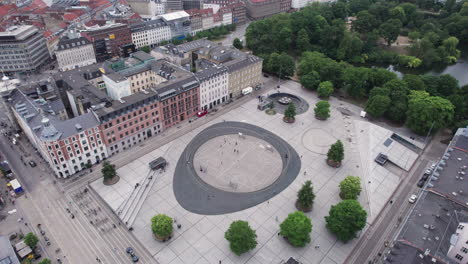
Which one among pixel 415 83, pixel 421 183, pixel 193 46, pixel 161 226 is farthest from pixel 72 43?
pixel 421 183

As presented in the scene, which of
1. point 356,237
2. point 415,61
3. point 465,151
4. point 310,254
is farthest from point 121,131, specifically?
point 415,61

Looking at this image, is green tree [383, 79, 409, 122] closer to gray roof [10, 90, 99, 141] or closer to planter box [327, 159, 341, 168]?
planter box [327, 159, 341, 168]

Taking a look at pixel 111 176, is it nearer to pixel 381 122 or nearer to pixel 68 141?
pixel 68 141

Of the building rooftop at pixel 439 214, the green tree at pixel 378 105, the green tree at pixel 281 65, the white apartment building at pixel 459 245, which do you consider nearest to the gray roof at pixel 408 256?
the building rooftop at pixel 439 214

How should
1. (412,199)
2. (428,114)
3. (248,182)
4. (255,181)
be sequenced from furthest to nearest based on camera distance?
(428,114)
(255,181)
(248,182)
(412,199)

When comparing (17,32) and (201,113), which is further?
(17,32)

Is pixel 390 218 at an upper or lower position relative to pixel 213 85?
lower

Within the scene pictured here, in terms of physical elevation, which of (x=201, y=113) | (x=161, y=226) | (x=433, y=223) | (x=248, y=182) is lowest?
(x=248, y=182)

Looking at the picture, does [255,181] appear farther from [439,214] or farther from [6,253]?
[6,253]
